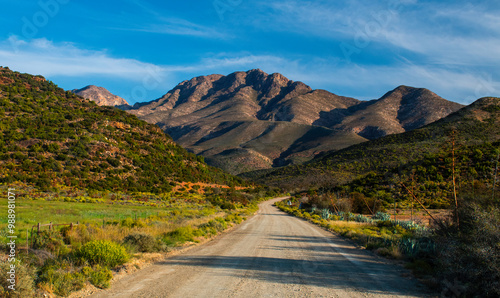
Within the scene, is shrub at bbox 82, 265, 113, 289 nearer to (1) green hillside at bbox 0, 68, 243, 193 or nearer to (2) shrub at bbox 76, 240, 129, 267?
(2) shrub at bbox 76, 240, 129, 267

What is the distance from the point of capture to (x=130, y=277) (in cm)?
853

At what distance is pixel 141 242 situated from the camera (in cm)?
1194

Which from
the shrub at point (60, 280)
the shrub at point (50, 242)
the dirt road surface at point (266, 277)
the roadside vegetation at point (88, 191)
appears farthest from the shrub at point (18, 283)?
the shrub at point (50, 242)

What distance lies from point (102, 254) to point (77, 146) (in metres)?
45.8

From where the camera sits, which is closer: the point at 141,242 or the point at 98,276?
the point at 98,276

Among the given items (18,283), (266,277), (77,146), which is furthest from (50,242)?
(77,146)

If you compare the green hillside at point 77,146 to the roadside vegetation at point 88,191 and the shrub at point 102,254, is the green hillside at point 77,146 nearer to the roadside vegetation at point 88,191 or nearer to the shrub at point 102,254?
the roadside vegetation at point 88,191

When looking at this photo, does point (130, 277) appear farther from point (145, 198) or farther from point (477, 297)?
point (145, 198)

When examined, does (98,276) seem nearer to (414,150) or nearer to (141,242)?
(141,242)

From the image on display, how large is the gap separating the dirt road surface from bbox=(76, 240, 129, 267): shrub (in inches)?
33.4

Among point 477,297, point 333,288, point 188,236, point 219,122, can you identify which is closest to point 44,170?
point 188,236

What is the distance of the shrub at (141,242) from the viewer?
1183cm

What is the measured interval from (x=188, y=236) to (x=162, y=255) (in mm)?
4422

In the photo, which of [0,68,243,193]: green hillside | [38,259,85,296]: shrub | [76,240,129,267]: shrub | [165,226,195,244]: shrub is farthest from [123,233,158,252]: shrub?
[0,68,243,193]: green hillside
